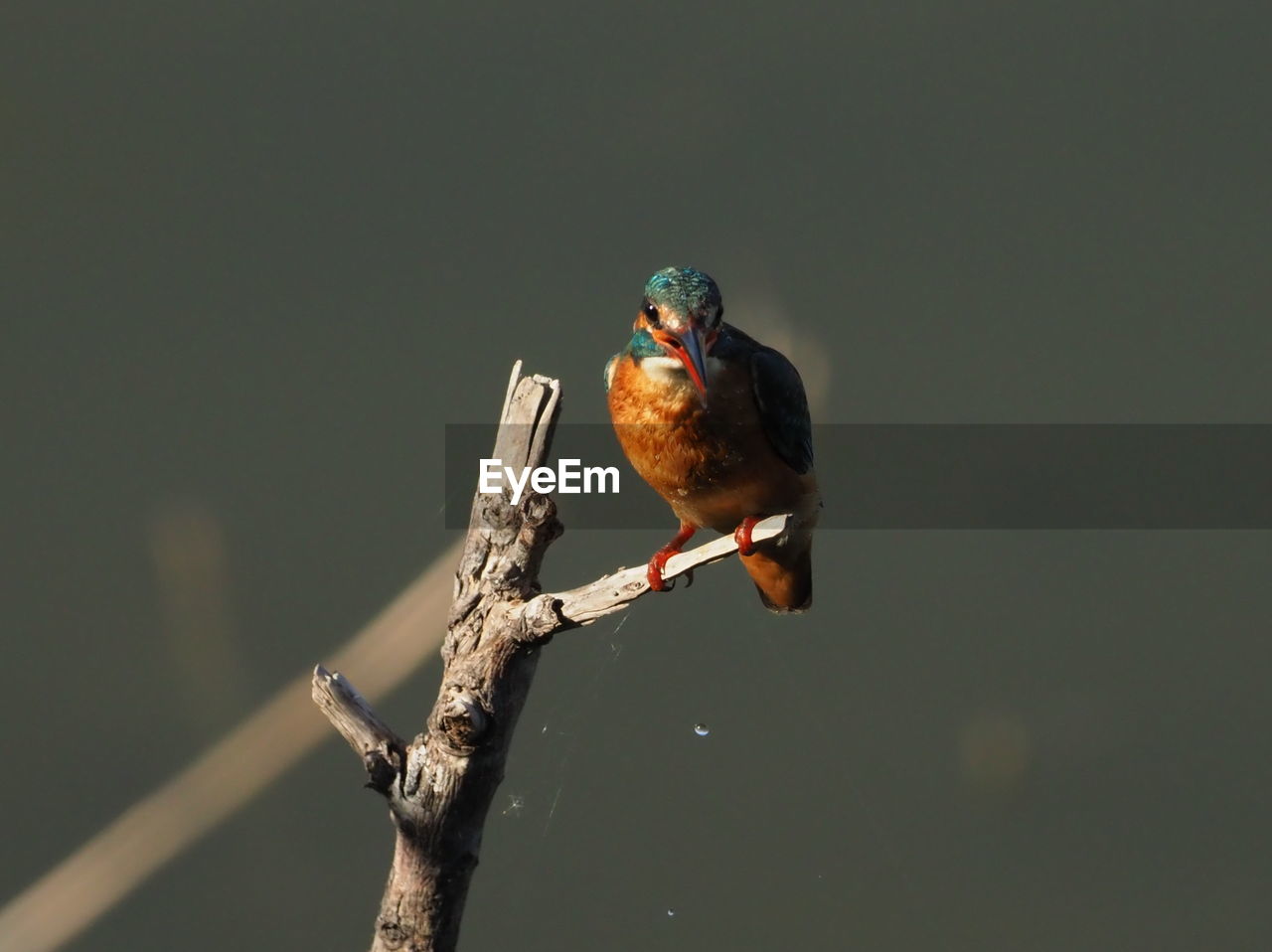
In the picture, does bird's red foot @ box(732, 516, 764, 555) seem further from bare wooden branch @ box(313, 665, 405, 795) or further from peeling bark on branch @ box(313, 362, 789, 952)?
bare wooden branch @ box(313, 665, 405, 795)

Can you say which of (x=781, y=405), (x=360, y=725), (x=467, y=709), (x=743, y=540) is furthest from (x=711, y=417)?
(x=360, y=725)

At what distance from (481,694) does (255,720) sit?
1312 mm

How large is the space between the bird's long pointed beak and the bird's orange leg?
22 cm

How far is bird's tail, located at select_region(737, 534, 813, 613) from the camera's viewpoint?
82.3 inches

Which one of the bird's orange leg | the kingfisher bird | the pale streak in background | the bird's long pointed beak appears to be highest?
the bird's long pointed beak

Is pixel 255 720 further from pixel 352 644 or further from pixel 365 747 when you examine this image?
pixel 365 747

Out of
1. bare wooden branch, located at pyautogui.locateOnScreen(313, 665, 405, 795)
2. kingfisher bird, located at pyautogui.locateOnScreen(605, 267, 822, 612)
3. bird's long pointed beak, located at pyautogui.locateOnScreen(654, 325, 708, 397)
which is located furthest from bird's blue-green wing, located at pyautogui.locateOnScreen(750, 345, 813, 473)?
bare wooden branch, located at pyautogui.locateOnScreen(313, 665, 405, 795)

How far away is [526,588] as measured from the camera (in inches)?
75.9

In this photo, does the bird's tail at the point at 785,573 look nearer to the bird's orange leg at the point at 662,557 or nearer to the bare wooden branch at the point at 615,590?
the bird's orange leg at the point at 662,557

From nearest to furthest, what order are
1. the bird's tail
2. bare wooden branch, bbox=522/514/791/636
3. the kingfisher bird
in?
1. bare wooden branch, bbox=522/514/791/636
2. the kingfisher bird
3. the bird's tail

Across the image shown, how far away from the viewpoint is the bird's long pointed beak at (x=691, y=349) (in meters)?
1.74

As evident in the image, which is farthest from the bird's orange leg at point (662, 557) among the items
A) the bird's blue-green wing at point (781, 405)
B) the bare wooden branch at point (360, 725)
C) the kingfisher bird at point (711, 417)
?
the bare wooden branch at point (360, 725)

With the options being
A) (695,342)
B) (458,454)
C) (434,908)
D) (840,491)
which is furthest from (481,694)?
(840,491)

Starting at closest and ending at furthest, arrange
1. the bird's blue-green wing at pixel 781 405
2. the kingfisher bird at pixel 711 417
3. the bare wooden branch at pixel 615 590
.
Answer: the bare wooden branch at pixel 615 590 < the kingfisher bird at pixel 711 417 < the bird's blue-green wing at pixel 781 405
